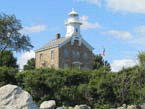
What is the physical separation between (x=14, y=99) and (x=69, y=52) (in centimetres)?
4339

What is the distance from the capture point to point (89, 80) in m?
24.3

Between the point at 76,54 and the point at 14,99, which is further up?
the point at 76,54

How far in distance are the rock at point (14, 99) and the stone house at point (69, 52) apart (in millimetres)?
40954

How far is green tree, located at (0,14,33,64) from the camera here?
130 ft

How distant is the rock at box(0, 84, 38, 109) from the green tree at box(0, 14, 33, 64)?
31090mm

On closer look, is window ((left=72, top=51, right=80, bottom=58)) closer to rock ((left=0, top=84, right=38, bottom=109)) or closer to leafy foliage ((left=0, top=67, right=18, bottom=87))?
leafy foliage ((left=0, top=67, right=18, bottom=87))

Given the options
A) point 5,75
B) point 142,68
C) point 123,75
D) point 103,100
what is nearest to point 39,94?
point 5,75

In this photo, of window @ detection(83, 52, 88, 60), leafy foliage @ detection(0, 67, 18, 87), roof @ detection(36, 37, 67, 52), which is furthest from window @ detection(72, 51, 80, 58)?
leafy foliage @ detection(0, 67, 18, 87)

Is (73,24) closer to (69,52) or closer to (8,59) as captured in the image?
(69,52)

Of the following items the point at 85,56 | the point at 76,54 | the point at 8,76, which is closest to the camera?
the point at 8,76

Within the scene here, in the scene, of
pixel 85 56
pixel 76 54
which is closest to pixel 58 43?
pixel 76 54

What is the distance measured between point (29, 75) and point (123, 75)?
7.66 meters

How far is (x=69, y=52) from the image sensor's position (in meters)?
52.1

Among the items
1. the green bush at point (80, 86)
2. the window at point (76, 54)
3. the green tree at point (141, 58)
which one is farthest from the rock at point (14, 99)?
the window at point (76, 54)
